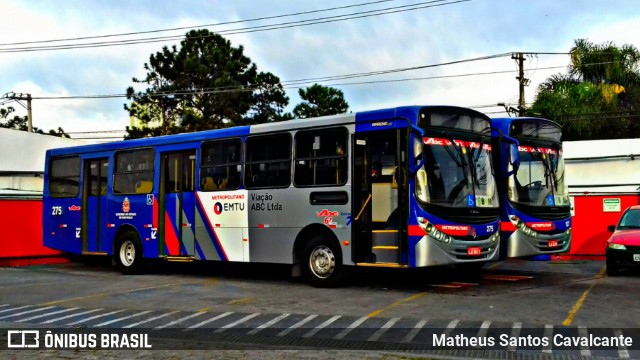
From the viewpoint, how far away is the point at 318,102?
47.1 m

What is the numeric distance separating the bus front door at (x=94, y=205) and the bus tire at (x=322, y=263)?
6515 millimetres

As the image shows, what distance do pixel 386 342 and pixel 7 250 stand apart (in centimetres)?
1489

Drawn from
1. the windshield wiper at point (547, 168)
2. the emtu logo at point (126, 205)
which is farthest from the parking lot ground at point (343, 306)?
the windshield wiper at point (547, 168)

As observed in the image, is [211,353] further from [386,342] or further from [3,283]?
[3,283]

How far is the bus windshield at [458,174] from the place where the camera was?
11.4m

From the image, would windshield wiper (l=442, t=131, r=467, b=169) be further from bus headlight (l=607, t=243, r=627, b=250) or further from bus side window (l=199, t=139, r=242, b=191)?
bus headlight (l=607, t=243, r=627, b=250)

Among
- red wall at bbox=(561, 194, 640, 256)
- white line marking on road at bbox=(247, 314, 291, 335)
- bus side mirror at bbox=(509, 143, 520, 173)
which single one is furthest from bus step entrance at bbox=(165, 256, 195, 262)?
red wall at bbox=(561, 194, 640, 256)

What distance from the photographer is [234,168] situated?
14.1 metres

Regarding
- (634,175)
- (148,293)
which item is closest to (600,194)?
(634,175)

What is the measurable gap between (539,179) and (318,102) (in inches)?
1334

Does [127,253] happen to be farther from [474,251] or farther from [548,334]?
[548,334]

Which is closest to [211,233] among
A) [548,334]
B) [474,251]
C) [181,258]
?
[181,258]

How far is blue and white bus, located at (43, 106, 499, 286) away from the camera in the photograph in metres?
11.4

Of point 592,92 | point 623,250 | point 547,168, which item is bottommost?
point 623,250
